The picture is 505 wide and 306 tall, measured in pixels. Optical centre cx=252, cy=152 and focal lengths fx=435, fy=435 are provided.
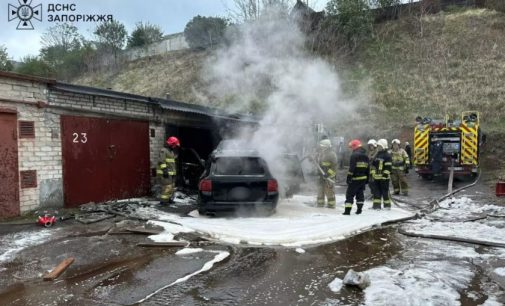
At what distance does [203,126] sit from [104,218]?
7.22m

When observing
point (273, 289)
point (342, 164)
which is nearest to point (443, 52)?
point (342, 164)

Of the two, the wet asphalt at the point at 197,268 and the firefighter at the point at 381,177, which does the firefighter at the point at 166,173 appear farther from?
the firefighter at the point at 381,177

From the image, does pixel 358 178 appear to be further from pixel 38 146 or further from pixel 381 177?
pixel 38 146

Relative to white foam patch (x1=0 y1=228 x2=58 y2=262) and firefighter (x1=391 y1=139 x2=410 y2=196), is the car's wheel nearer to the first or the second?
firefighter (x1=391 y1=139 x2=410 y2=196)

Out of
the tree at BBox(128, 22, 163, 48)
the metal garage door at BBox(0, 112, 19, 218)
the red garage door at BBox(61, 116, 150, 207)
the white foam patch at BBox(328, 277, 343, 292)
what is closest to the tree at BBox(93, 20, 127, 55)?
the tree at BBox(128, 22, 163, 48)

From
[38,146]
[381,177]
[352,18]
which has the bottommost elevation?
[381,177]

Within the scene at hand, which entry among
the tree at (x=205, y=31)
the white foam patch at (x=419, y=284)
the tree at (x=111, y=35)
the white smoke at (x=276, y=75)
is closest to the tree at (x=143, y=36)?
the tree at (x=111, y=35)

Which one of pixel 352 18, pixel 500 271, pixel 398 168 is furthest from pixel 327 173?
pixel 352 18

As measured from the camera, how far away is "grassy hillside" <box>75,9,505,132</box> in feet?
73.8

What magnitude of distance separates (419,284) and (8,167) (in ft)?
26.1

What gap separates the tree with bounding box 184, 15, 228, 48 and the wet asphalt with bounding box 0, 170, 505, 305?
1044cm

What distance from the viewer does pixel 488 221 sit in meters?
8.62

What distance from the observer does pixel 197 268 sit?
18.5 feet

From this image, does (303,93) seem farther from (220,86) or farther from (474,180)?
(474,180)
